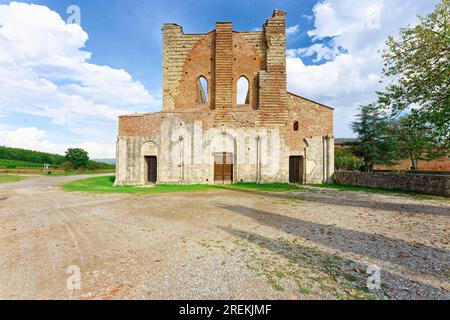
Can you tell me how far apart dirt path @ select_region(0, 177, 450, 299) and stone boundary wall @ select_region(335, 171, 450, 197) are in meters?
5.72

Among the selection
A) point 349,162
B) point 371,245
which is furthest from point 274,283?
point 349,162

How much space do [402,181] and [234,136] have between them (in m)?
13.1

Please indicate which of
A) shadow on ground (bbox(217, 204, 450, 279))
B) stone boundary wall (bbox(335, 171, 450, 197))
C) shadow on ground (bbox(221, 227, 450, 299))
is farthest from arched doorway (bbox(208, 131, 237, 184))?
shadow on ground (bbox(221, 227, 450, 299))

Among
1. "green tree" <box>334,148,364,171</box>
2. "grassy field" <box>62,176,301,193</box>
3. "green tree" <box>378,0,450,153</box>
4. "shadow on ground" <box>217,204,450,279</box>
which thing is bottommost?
"grassy field" <box>62,176,301,193</box>

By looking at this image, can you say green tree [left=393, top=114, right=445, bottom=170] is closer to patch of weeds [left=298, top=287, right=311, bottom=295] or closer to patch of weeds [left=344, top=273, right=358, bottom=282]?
patch of weeds [left=344, top=273, right=358, bottom=282]

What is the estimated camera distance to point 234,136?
59.8 ft

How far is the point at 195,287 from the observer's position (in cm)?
296

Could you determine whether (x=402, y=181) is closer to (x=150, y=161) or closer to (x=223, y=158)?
(x=223, y=158)

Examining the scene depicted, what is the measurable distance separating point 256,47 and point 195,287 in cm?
2200

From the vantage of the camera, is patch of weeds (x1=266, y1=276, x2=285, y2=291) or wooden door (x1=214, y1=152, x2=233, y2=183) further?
wooden door (x1=214, y1=152, x2=233, y2=183)

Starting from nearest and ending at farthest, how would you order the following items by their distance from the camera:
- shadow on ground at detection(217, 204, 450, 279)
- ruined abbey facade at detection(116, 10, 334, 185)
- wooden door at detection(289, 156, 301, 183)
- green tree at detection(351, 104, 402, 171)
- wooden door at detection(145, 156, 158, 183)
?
shadow on ground at detection(217, 204, 450, 279)
ruined abbey facade at detection(116, 10, 334, 185)
wooden door at detection(145, 156, 158, 183)
wooden door at detection(289, 156, 301, 183)
green tree at detection(351, 104, 402, 171)

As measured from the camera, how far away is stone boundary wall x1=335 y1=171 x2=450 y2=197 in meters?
11.6

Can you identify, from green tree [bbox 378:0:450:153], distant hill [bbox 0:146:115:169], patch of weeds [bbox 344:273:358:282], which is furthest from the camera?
distant hill [bbox 0:146:115:169]
